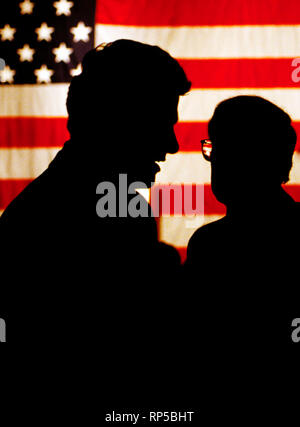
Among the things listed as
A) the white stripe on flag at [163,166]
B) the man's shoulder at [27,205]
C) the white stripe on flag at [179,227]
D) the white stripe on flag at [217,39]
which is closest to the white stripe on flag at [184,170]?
the white stripe on flag at [163,166]

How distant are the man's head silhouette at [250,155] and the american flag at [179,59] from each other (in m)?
0.21

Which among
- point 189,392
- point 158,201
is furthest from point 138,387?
point 158,201

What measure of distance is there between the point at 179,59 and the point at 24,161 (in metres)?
0.73

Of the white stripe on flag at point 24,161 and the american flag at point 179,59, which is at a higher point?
the american flag at point 179,59

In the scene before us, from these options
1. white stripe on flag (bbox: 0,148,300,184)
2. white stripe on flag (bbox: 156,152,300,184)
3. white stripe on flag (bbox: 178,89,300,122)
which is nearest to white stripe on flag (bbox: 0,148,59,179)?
white stripe on flag (bbox: 0,148,300,184)

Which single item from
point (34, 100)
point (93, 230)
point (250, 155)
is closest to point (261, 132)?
point (250, 155)

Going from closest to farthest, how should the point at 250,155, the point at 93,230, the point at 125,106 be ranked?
the point at 93,230, the point at 125,106, the point at 250,155

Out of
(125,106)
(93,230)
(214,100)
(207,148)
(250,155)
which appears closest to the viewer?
(93,230)

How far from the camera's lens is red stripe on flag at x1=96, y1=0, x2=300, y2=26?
1.54m

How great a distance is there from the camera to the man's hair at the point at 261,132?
3.77 feet

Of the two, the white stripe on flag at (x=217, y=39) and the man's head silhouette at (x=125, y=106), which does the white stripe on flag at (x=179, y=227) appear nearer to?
the man's head silhouette at (x=125, y=106)

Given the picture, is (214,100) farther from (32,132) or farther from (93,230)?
(93,230)

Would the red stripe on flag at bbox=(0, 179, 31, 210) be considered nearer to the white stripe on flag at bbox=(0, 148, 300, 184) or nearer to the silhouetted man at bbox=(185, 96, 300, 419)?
the white stripe on flag at bbox=(0, 148, 300, 184)

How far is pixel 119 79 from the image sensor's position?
99 cm
